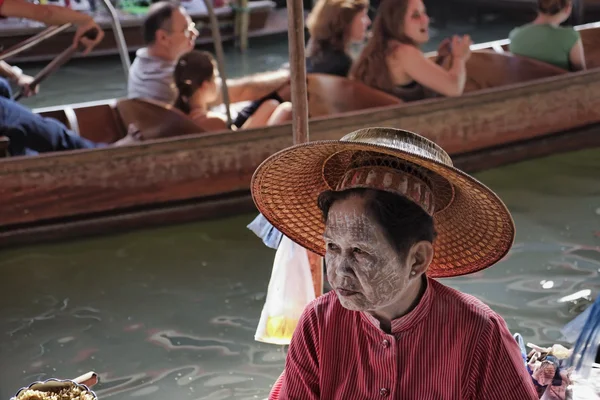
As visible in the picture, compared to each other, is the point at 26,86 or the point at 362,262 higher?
the point at 362,262

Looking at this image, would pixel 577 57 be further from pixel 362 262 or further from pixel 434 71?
pixel 362 262

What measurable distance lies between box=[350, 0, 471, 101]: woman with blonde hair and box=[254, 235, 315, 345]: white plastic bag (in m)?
2.00

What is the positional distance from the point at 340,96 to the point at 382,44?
363mm

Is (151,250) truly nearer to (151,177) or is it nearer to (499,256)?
(151,177)

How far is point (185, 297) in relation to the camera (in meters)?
3.44

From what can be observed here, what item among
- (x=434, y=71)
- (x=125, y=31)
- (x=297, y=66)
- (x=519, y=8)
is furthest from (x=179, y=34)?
(x=519, y=8)

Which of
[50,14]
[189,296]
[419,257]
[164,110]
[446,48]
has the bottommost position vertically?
[189,296]

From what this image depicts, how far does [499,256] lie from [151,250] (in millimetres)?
2564

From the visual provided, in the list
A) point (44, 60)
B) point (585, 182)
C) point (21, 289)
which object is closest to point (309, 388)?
point (21, 289)

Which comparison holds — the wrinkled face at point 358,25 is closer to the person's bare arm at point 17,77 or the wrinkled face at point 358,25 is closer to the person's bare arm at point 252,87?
the person's bare arm at point 252,87

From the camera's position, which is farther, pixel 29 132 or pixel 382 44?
pixel 382 44

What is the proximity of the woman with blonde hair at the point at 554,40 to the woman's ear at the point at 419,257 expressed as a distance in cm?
378

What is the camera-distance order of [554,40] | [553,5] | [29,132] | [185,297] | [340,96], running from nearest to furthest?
1. [185,297]
2. [29,132]
3. [340,96]
4. [553,5]
5. [554,40]

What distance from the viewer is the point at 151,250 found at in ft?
12.8
